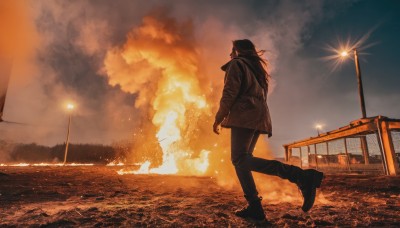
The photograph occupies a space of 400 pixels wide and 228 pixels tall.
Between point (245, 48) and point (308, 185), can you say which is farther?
point (245, 48)

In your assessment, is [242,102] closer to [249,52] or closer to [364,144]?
[249,52]

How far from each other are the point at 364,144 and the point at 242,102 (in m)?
17.3

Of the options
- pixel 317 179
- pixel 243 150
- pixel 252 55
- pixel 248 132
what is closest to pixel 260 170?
pixel 243 150

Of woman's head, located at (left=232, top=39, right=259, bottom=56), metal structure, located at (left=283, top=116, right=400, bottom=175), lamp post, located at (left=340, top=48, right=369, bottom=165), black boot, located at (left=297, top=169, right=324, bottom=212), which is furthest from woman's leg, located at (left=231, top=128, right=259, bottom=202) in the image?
lamp post, located at (left=340, top=48, right=369, bottom=165)

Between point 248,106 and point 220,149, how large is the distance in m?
7.97

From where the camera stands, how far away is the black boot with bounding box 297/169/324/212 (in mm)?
2602

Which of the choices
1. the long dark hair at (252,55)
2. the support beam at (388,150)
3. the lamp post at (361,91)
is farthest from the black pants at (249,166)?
the lamp post at (361,91)

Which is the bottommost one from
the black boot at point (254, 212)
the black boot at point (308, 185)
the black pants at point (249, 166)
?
the black boot at point (254, 212)

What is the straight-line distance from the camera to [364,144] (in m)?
16.1

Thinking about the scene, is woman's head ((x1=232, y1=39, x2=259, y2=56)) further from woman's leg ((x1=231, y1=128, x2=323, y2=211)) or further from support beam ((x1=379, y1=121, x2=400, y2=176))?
support beam ((x1=379, y1=121, x2=400, y2=176))

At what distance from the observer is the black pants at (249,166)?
2699mm

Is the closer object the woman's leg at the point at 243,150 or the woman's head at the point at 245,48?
the woman's leg at the point at 243,150

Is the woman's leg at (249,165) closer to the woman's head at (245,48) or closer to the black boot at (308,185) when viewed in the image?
the black boot at (308,185)

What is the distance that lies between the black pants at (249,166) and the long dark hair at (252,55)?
83cm
